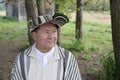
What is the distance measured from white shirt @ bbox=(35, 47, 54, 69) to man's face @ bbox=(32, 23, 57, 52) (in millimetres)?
60

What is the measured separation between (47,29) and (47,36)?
74 millimetres

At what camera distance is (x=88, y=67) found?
9586 millimetres

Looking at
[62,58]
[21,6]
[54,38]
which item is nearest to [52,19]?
[54,38]

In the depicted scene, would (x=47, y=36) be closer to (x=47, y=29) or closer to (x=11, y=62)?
(x=47, y=29)

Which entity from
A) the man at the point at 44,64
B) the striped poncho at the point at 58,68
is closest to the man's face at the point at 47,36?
the man at the point at 44,64

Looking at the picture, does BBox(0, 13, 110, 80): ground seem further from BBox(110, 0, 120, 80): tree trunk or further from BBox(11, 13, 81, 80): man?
BBox(11, 13, 81, 80): man

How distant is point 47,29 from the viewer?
11.0ft

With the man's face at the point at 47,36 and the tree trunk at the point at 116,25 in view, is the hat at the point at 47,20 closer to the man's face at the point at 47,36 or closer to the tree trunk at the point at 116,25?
the man's face at the point at 47,36

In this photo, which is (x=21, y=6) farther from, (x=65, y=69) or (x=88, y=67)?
(x=65, y=69)

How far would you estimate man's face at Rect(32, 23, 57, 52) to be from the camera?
334cm

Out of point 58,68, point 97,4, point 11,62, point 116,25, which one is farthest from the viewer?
point 97,4

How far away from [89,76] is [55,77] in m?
5.28

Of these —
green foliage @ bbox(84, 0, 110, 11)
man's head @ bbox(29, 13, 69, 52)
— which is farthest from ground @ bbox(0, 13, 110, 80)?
man's head @ bbox(29, 13, 69, 52)

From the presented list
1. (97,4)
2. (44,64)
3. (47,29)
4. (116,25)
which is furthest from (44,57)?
(97,4)
